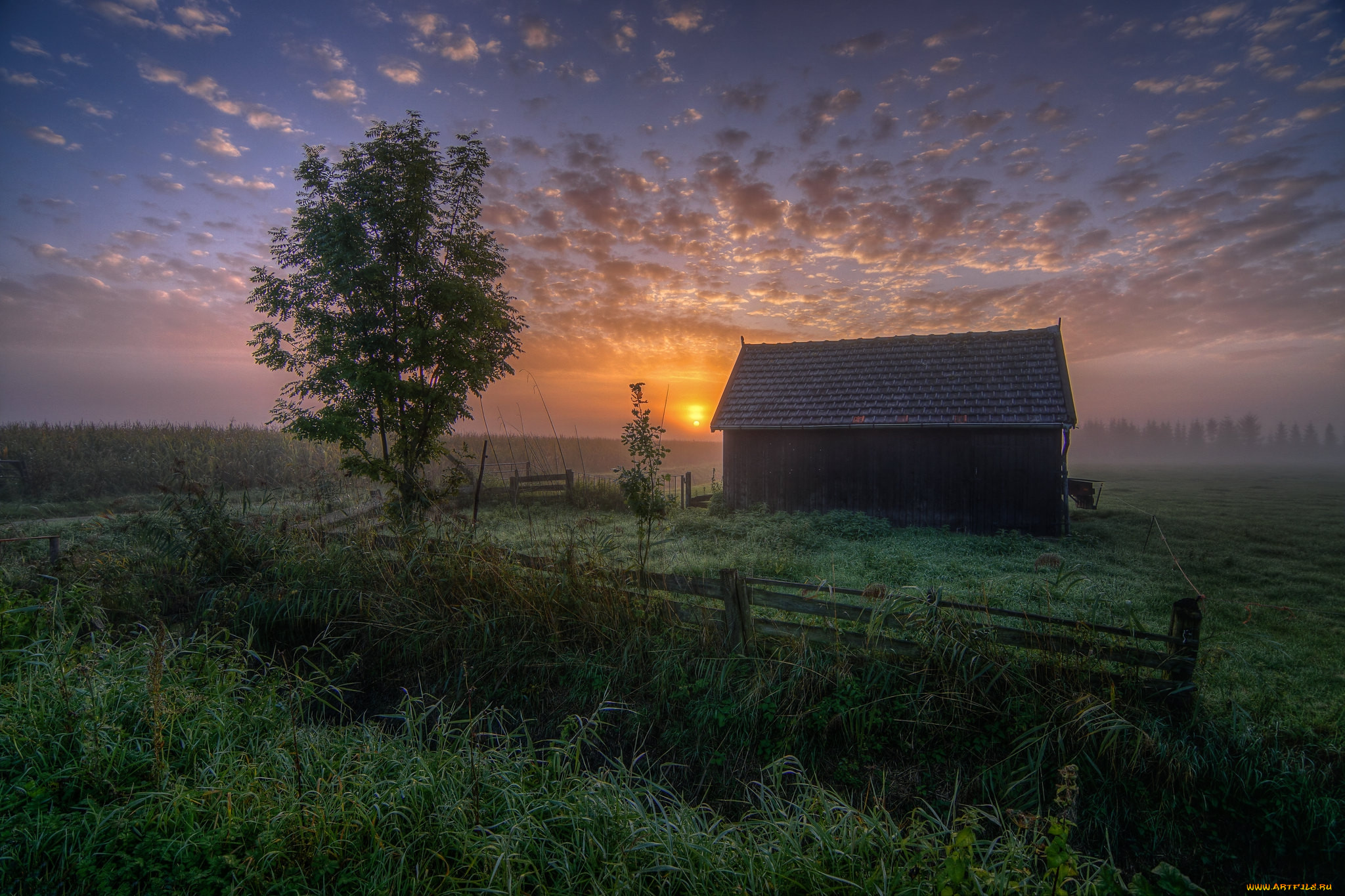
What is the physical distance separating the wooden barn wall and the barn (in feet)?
0.08

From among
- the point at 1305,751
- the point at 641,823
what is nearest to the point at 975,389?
the point at 1305,751

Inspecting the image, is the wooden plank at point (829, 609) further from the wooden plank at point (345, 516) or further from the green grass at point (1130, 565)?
the wooden plank at point (345, 516)

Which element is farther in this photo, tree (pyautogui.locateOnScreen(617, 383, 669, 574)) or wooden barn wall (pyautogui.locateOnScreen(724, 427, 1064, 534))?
wooden barn wall (pyautogui.locateOnScreen(724, 427, 1064, 534))

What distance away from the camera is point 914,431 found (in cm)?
1513

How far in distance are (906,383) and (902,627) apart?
13036 mm

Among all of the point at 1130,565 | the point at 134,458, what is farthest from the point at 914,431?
the point at 134,458

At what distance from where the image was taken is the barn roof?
47.9 feet

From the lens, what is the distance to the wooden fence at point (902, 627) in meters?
4.16

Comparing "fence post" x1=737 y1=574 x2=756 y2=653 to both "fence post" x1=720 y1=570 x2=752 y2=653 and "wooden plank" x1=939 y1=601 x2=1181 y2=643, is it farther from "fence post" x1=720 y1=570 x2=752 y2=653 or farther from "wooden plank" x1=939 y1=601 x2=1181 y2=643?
"wooden plank" x1=939 y1=601 x2=1181 y2=643

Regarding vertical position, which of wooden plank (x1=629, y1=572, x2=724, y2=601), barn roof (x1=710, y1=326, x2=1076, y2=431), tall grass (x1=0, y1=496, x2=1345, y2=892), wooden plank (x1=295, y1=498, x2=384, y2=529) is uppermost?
barn roof (x1=710, y1=326, x2=1076, y2=431)

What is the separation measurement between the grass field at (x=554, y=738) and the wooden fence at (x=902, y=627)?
172 mm

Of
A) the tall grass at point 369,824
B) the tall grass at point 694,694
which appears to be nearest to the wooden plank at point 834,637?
the tall grass at point 694,694

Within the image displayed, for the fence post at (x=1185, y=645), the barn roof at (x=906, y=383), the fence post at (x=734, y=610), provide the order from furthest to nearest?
the barn roof at (x=906, y=383)
the fence post at (x=734, y=610)
the fence post at (x=1185, y=645)

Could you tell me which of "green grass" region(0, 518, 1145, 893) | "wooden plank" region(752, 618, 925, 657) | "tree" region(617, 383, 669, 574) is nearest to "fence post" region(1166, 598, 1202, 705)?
"green grass" region(0, 518, 1145, 893)
